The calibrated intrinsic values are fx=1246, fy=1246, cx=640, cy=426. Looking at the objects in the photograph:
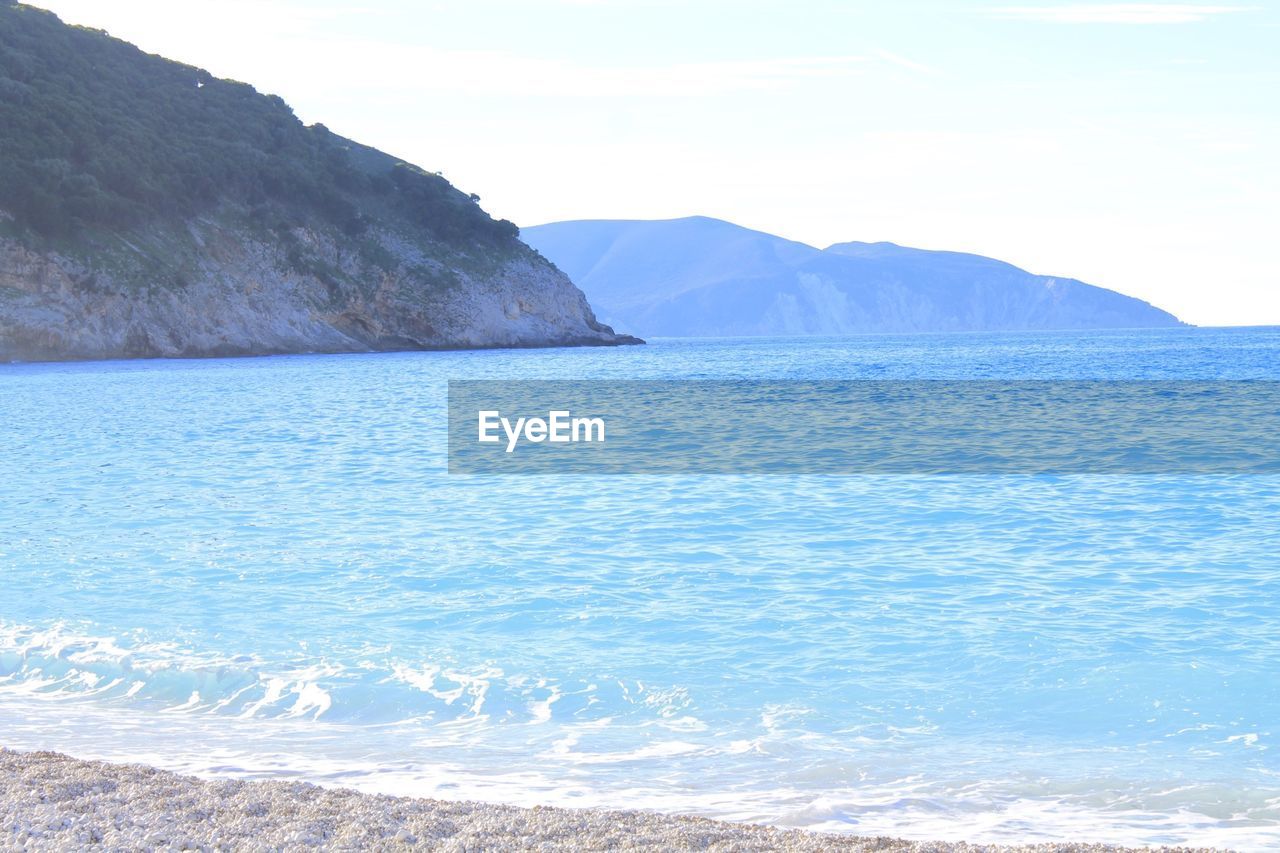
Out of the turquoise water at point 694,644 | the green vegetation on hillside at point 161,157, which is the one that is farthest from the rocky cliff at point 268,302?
the turquoise water at point 694,644

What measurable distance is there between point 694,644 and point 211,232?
79.4 m

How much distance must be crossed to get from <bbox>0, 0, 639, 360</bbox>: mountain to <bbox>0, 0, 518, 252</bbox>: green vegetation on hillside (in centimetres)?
14

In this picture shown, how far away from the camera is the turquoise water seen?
6.08 meters

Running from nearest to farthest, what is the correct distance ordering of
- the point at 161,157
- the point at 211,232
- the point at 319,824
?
the point at 319,824
the point at 161,157
the point at 211,232

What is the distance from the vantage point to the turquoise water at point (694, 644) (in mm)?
6078

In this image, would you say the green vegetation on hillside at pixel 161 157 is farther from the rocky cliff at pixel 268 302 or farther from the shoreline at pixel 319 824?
the shoreline at pixel 319 824

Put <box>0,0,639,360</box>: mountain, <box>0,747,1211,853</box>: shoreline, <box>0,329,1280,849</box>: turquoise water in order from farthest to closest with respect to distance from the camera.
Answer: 1. <box>0,0,639,360</box>: mountain
2. <box>0,329,1280,849</box>: turquoise water
3. <box>0,747,1211,853</box>: shoreline

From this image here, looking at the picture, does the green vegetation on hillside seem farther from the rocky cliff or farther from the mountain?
the rocky cliff

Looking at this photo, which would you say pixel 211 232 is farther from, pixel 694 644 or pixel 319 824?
pixel 319 824

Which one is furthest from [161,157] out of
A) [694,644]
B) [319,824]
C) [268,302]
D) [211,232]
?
[319,824]

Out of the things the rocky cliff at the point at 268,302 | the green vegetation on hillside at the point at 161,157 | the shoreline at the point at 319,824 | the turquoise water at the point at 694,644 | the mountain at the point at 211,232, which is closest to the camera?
the shoreline at the point at 319,824

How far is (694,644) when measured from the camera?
8781 millimetres

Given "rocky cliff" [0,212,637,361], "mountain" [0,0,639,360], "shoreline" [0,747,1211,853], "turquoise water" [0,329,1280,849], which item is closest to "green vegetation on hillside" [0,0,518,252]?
"mountain" [0,0,639,360]

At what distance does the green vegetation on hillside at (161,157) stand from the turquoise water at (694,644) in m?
59.7
